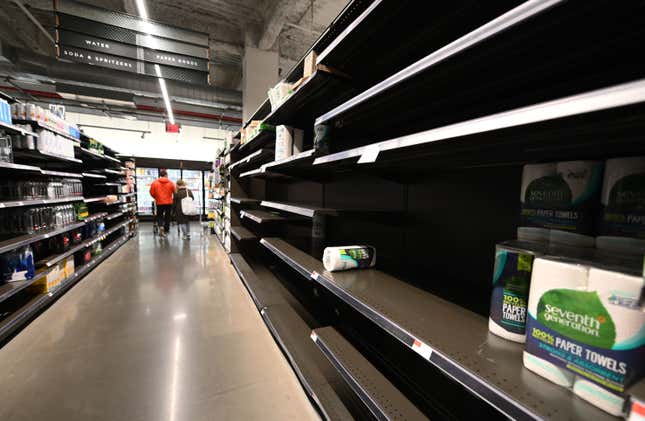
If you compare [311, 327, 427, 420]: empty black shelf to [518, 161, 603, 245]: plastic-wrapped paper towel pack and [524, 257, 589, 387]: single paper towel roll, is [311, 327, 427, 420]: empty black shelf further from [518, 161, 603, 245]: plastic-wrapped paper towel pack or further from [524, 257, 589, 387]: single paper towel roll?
[518, 161, 603, 245]: plastic-wrapped paper towel pack

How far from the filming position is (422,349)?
843 mm

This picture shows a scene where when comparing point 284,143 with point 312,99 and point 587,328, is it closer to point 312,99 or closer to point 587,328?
point 312,99

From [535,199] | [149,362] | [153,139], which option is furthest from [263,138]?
[153,139]

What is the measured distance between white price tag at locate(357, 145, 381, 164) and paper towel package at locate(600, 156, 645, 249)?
0.64 metres

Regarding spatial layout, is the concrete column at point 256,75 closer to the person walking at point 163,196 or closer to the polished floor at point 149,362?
the person walking at point 163,196

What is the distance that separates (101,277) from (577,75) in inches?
208

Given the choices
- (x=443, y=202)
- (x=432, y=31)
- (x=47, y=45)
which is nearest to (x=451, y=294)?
(x=443, y=202)

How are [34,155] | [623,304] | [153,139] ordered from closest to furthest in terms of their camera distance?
[623,304] → [34,155] → [153,139]

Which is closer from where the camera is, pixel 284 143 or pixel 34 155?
pixel 284 143

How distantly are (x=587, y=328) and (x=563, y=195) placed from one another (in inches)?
14.3

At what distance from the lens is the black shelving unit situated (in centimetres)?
65

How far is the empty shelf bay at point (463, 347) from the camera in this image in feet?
1.99

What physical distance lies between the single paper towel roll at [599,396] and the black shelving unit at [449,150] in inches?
0.7

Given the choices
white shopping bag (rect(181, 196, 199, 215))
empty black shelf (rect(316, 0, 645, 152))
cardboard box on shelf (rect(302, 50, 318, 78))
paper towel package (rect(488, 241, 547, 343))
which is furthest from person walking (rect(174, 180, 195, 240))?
paper towel package (rect(488, 241, 547, 343))
